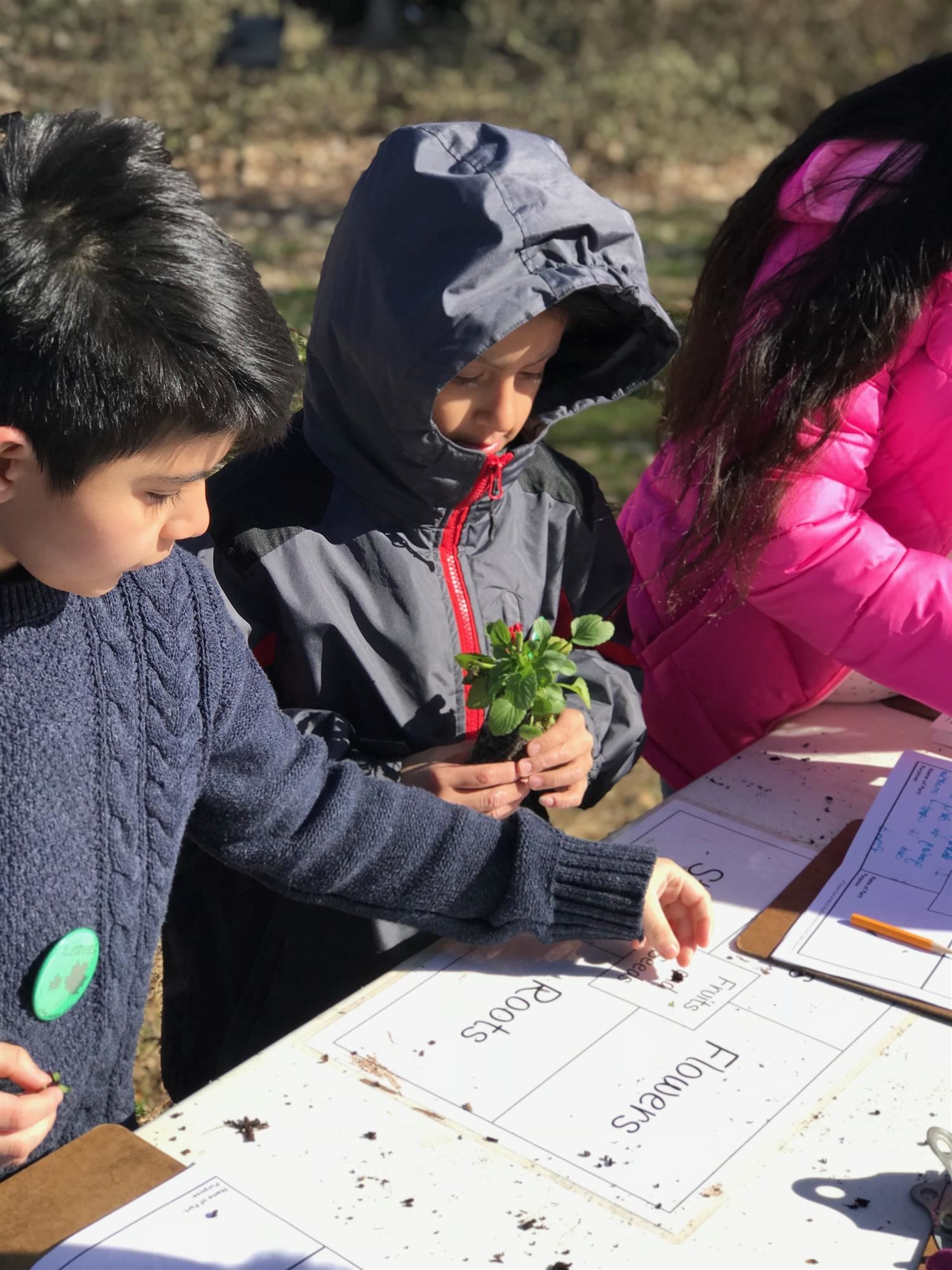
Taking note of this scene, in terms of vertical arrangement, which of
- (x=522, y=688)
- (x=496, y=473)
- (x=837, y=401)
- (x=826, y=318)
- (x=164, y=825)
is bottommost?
(x=164, y=825)

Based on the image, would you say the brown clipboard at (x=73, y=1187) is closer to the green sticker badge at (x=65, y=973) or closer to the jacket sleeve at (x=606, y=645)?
the green sticker badge at (x=65, y=973)

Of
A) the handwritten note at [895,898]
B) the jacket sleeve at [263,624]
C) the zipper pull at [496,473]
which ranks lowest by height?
the handwritten note at [895,898]

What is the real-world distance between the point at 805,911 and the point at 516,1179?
1.83 ft

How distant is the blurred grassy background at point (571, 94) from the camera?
6.73 meters

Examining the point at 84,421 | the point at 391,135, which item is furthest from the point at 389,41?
the point at 84,421

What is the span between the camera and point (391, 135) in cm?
174

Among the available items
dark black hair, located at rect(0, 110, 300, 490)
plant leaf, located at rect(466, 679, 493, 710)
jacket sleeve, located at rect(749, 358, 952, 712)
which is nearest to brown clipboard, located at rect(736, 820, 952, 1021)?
jacket sleeve, located at rect(749, 358, 952, 712)

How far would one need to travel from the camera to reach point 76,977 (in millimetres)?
1290

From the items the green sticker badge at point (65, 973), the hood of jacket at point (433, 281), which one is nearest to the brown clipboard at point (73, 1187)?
the green sticker badge at point (65, 973)

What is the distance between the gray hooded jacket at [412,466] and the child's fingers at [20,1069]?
60cm

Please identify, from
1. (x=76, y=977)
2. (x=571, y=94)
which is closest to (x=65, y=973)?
(x=76, y=977)

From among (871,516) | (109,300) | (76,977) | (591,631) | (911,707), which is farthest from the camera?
(911,707)

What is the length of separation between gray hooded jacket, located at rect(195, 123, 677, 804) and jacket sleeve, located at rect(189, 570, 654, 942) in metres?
0.23

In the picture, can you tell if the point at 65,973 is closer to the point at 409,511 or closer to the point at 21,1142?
the point at 21,1142
